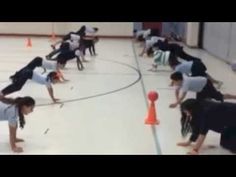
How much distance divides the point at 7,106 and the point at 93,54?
23.3ft

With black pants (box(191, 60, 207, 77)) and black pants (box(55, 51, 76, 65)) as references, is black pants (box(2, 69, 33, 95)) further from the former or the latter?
black pants (box(191, 60, 207, 77))

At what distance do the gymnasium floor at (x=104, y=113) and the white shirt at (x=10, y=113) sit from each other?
0.35 metres

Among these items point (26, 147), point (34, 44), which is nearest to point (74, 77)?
point (26, 147)

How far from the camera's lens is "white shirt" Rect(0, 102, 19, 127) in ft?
11.0

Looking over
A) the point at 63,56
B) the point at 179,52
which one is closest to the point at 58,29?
the point at 63,56

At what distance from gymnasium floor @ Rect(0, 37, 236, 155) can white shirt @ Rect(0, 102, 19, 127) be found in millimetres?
349

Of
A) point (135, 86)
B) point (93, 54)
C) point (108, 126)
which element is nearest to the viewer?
point (108, 126)

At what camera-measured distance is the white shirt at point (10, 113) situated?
3.35 m

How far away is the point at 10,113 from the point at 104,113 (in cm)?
176

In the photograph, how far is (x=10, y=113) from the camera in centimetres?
335

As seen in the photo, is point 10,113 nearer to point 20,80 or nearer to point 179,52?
point 20,80
